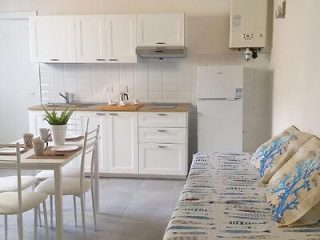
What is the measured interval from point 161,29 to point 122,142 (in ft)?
4.89

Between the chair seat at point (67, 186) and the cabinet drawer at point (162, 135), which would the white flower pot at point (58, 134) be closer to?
the chair seat at point (67, 186)

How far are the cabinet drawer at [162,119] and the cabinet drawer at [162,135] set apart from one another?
2.4 inches

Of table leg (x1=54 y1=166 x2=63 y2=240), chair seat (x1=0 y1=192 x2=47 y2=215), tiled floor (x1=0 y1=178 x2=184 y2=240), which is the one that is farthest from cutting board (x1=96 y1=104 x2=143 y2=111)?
table leg (x1=54 y1=166 x2=63 y2=240)

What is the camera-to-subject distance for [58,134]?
9.70 feet

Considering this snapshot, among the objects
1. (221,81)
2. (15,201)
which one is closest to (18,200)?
(15,201)

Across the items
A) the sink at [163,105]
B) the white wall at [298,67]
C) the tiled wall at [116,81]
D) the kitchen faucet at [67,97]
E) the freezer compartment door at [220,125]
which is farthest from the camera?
the kitchen faucet at [67,97]

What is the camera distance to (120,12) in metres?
4.90

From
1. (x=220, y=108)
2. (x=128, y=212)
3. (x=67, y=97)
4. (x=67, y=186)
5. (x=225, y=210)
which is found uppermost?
(x=67, y=97)

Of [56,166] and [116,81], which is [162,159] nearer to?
[116,81]

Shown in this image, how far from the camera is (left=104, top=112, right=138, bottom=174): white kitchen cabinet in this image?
4516 mm

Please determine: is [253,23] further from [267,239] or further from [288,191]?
[267,239]

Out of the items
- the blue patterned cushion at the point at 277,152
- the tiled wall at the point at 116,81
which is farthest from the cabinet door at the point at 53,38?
the blue patterned cushion at the point at 277,152

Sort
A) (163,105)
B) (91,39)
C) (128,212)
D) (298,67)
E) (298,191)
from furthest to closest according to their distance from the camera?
(163,105)
(91,39)
(128,212)
(298,67)
(298,191)

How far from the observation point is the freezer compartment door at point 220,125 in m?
4.48
